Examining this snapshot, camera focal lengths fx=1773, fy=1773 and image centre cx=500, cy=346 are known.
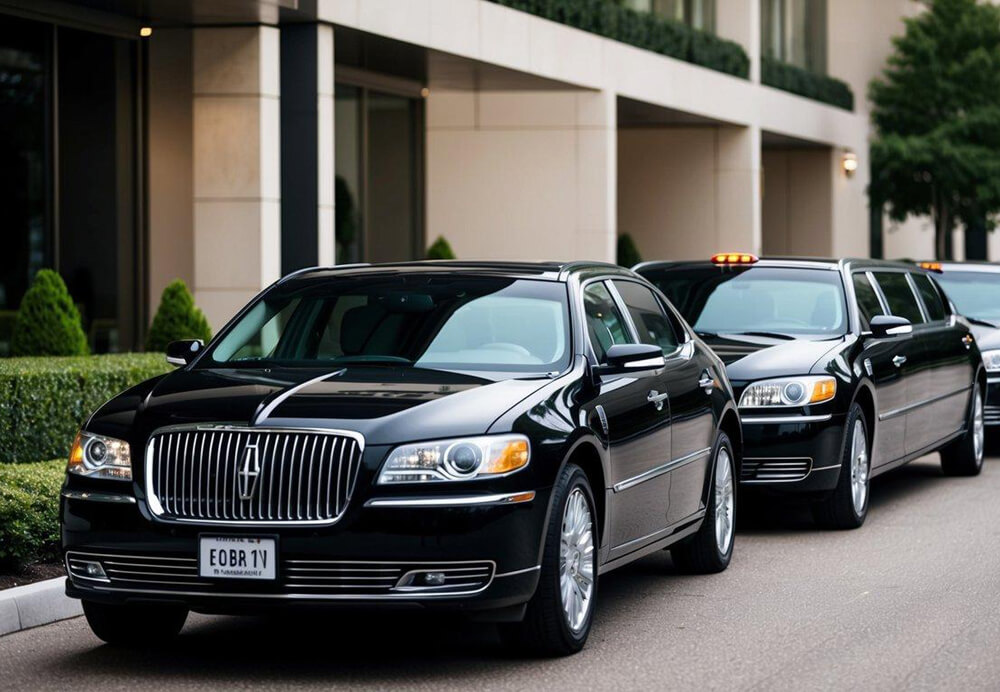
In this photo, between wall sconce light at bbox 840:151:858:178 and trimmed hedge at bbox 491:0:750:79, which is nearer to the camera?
trimmed hedge at bbox 491:0:750:79

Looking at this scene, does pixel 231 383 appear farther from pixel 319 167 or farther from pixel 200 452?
pixel 319 167

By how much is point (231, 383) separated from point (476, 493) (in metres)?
1.34

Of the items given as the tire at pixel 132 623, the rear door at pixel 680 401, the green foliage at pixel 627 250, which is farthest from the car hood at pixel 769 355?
the green foliage at pixel 627 250

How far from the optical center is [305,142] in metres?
18.3

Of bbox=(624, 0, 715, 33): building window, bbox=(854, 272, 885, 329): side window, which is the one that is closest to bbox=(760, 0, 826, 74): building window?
bbox=(624, 0, 715, 33): building window

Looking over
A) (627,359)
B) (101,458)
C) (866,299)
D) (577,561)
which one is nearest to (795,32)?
(866,299)

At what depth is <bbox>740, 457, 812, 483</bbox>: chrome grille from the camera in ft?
36.3

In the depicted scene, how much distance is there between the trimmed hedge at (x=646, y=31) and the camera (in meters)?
25.3

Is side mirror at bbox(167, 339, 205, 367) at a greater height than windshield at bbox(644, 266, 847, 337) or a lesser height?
lesser

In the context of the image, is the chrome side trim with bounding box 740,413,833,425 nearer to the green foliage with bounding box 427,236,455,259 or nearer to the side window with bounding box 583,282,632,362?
the side window with bounding box 583,282,632,362

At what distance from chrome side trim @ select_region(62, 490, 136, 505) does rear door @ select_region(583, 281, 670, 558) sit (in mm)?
2078

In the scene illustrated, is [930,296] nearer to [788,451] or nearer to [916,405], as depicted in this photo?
[916,405]

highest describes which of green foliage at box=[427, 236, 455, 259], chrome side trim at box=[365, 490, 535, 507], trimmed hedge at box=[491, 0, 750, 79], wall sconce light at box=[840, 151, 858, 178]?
trimmed hedge at box=[491, 0, 750, 79]

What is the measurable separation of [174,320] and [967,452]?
719cm
